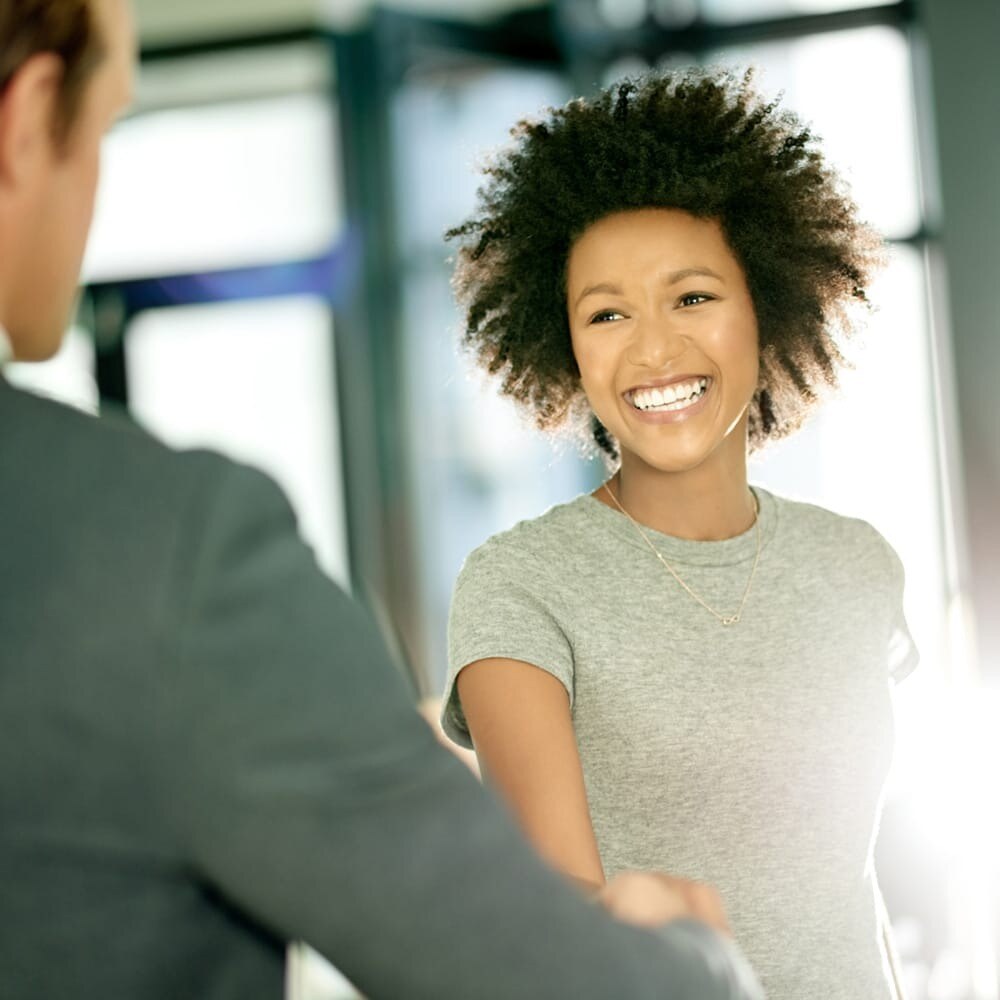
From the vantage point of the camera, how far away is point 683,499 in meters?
1.54

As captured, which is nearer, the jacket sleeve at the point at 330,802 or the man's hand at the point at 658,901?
the jacket sleeve at the point at 330,802

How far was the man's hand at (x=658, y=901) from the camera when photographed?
67cm

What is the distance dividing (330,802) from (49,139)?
1.08 ft

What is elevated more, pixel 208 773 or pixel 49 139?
pixel 49 139

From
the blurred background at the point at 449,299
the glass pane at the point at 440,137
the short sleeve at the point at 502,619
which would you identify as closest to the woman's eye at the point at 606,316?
→ the short sleeve at the point at 502,619

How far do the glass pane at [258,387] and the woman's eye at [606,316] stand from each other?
10.8ft

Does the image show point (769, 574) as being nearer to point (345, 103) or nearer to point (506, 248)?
point (506, 248)

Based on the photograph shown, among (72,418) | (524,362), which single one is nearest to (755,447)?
(524,362)

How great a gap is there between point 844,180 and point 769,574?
607 millimetres

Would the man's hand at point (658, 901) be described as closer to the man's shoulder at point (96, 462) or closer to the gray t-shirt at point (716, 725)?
the man's shoulder at point (96, 462)

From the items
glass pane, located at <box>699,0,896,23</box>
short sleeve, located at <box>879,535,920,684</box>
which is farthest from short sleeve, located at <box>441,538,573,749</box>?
glass pane, located at <box>699,0,896,23</box>

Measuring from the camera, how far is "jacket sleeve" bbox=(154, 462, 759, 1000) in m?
0.53

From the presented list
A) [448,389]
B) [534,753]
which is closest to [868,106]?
[448,389]

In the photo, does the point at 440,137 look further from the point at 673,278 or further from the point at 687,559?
the point at 687,559
